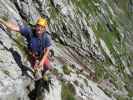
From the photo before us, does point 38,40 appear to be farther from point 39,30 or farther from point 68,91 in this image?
point 68,91

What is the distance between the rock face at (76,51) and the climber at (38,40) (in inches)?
28.5

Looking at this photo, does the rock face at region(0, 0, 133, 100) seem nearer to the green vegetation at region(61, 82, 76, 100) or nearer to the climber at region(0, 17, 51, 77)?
the green vegetation at region(61, 82, 76, 100)

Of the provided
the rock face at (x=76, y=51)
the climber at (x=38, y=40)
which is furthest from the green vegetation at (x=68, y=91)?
the climber at (x=38, y=40)

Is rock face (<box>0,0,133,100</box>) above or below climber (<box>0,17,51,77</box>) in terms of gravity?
below

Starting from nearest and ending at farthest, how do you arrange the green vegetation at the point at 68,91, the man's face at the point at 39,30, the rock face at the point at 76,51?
1. the man's face at the point at 39,30
2. the rock face at the point at 76,51
3. the green vegetation at the point at 68,91

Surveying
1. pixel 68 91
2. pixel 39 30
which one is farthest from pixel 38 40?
pixel 68 91

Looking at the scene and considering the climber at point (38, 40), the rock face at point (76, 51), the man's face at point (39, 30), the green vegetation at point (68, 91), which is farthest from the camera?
the green vegetation at point (68, 91)

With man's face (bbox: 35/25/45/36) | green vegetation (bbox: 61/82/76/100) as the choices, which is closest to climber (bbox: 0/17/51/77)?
man's face (bbox: 35/25/45/36)

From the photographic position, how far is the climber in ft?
60.2

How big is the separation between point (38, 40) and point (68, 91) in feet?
22.0

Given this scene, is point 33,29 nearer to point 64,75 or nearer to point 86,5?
point 64,75

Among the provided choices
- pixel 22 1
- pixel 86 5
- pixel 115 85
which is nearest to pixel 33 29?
pixel 22 1

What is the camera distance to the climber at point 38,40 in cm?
1836

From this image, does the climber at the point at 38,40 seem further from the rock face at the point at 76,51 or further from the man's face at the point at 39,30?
the rock face at the point at 76,51
